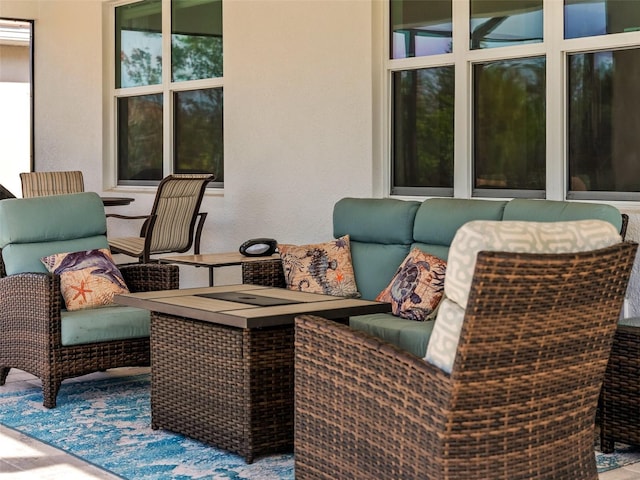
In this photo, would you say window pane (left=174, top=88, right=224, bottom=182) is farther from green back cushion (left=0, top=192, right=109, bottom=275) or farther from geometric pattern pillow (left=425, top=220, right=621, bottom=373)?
geometric pattern pillow (left=425, top=220, right=621, bottom=373)

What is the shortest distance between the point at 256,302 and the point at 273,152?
285 cm

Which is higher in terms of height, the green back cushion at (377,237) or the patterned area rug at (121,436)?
the green back cushion at (377,237)

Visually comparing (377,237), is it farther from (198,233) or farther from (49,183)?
(49,183)

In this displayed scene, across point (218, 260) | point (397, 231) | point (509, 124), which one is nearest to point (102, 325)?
point (218, 260)

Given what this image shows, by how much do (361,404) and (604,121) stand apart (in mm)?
2808

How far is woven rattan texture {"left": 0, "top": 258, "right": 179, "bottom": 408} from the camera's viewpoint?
4.69 m

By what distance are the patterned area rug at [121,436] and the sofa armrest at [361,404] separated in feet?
1.79

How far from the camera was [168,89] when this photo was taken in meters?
7.98

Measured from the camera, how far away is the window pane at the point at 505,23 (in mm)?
5426

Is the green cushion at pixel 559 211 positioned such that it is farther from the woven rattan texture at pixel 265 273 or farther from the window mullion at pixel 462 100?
the woven rattan texture at pixel 265 273

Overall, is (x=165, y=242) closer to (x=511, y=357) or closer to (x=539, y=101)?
(x=539, y=101)

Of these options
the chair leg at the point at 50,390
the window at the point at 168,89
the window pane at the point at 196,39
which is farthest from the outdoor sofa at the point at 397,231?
the window pane at the point at 196,39

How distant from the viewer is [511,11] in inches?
218

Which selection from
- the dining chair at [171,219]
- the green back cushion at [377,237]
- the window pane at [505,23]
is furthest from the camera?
the dining chair at [171,219]
